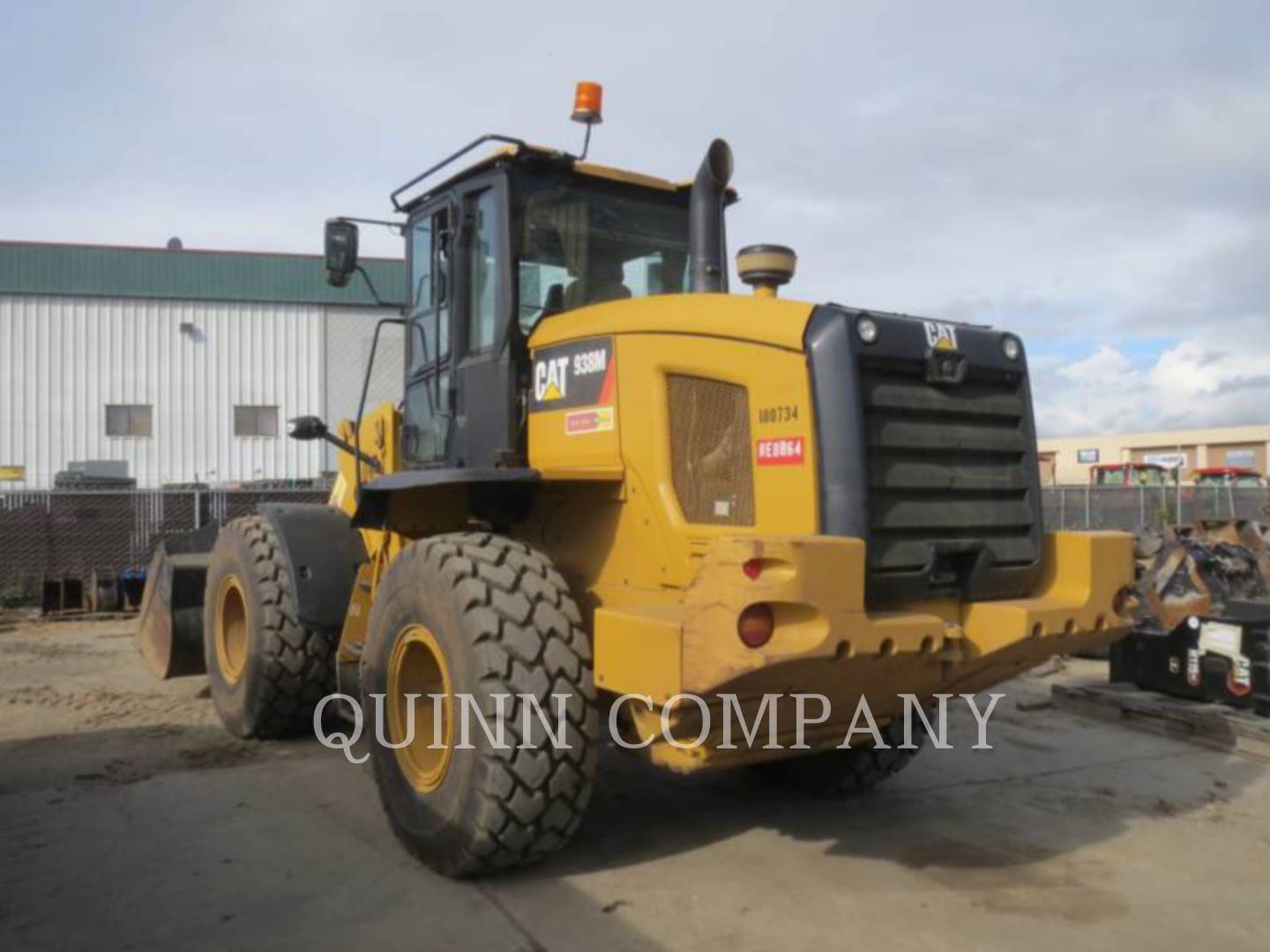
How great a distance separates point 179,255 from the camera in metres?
27.6

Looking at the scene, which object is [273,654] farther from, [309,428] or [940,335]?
[940,335]

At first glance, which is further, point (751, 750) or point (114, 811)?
point (114, 811)

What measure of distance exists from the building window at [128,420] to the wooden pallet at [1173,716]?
80.5ft

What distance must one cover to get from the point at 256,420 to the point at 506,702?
25587mm

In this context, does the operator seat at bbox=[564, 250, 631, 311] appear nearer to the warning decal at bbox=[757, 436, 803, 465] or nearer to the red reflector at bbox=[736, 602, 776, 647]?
the warning decal at bbox=[757, 436, 803, 465]

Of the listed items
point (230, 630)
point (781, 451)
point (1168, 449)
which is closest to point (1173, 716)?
point (781, 451)

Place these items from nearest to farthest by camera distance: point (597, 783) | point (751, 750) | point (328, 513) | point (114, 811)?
point (751, 750), point (114, 811), point (597, 783), point (328, 513)

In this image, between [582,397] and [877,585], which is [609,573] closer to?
[582,397]

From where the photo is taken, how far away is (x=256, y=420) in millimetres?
27828

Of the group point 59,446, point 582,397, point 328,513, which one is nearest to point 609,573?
point 582,397

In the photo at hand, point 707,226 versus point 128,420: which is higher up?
point 128,420

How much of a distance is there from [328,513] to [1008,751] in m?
4.30

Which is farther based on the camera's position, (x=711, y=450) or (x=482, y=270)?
(x=482, y=270)

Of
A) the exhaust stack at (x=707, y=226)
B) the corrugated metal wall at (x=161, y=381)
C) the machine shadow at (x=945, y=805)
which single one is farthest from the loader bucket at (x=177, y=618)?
the corrugated metal wall at (x=161, y=381)
